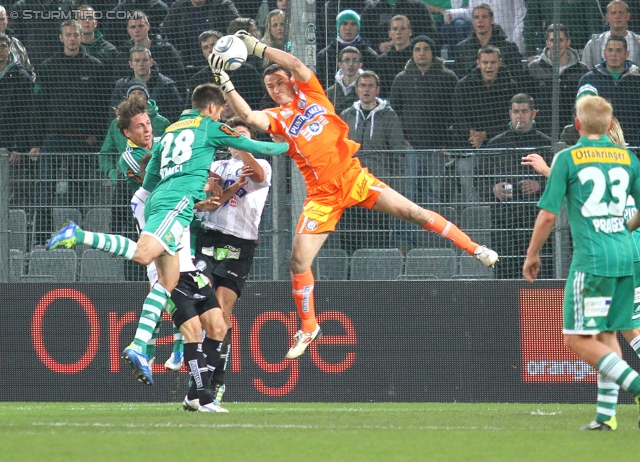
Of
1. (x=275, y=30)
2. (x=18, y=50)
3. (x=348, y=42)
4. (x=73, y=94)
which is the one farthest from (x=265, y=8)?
(x=18, y=50)

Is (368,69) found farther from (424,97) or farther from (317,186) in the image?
(317,186)

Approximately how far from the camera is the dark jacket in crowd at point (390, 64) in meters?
11.7

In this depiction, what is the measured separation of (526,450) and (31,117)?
7.73 m

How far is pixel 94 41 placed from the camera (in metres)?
12.3

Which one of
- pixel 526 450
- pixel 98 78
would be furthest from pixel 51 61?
pixel 526 450

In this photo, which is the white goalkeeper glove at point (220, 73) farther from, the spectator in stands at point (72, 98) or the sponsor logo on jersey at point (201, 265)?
the spectator in stands at point (72, 98)

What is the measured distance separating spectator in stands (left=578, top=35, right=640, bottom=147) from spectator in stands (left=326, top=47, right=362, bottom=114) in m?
2.31

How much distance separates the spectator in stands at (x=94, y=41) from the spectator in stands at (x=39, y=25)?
188 mm

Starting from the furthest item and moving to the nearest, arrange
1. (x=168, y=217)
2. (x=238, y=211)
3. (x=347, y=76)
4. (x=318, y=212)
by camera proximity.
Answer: (x=347, y=76) < (x=238, y=211) < (x=318, y=212) < (x=168, y=217)

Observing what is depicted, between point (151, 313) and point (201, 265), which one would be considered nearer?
point (151, 313)

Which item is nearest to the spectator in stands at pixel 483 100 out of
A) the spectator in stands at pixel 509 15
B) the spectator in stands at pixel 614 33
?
the spectator in stands at pixel 509 15

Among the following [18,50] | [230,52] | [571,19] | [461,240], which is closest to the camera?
[230,52]

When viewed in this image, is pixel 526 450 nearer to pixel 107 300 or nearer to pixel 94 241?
pixel 94 241

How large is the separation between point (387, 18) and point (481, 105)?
1543 millimetres
